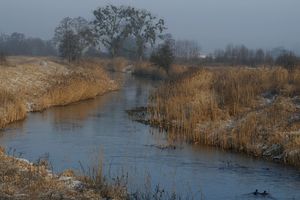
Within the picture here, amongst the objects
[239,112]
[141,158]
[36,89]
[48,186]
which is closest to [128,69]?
[36,89]

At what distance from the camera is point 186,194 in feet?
37.5

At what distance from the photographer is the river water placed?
40.1ft

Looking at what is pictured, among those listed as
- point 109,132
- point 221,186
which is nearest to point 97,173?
point 221,186

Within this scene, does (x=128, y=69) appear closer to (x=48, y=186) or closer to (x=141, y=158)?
(x=141, y=158)

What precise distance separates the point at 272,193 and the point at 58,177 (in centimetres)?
429

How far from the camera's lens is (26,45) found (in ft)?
344

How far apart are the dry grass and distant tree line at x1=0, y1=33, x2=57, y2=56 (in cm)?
7357

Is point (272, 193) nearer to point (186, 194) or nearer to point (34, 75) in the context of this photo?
point (186, 194)

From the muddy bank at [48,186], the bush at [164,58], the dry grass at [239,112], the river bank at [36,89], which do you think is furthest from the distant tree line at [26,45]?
the muddy bank at [48,186]

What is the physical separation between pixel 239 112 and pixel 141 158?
5.58 meters

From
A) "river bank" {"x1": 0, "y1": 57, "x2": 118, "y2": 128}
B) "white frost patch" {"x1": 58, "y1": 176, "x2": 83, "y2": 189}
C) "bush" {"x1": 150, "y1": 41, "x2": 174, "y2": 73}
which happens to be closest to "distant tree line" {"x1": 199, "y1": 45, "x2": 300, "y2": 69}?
"bush" {"x1": 150, "y1": 41, "x2": 174, "y2": 73}

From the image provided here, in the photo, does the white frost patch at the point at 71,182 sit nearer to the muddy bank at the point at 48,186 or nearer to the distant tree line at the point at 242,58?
the muddy bank at the point at 48,186

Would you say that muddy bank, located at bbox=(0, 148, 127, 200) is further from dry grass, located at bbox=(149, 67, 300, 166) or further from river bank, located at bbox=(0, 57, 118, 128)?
river bank, located at bbox=(0, 57, 118, 128)

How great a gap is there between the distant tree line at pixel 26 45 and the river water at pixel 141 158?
77.3 m
